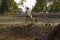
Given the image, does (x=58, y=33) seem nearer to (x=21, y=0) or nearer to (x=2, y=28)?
(x=21, y=0)

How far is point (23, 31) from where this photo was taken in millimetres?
16766

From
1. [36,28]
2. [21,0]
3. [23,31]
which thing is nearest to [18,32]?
[23,31]

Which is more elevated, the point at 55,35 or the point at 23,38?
the point at 55,35

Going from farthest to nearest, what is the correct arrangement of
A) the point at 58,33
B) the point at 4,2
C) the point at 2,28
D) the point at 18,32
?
the point at 4,2
the point at 2,28
the point at 18,32
the point at 58,33

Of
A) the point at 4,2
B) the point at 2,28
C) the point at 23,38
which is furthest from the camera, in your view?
the point at 4,2

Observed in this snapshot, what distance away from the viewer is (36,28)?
1730 centimetres

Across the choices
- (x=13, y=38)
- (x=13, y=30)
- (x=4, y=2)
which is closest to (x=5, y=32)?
(x=13, y=30)

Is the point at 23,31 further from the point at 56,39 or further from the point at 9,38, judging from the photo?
the point at 56,39

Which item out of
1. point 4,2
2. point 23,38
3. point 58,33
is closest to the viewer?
point 58,33

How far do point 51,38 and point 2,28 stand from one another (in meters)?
11.3

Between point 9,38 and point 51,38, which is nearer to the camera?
point 51,38

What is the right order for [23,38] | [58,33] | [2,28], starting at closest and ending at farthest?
[58,33]
[23,38]
[2,28]

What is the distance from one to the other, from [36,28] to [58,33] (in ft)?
34.0

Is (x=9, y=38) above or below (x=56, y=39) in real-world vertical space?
below
